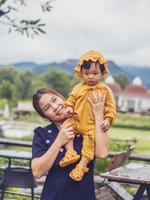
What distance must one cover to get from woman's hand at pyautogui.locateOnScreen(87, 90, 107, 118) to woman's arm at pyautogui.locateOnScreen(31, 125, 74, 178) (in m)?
0.10

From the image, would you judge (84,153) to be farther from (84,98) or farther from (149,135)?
(149,135)

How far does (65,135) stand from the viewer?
168 centimetres

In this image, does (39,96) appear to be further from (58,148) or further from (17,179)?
(17,179)

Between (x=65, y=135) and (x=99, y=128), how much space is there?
12 cm

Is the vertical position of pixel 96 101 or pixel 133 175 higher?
pixel 96 101

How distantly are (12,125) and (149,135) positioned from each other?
26.4ft

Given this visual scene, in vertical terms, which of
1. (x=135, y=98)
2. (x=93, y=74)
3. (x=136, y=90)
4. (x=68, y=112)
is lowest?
(x=68, y=112)

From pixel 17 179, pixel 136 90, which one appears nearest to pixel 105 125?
pixel 17 179

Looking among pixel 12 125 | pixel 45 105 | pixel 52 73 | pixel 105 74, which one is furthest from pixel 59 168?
pixel 52 73

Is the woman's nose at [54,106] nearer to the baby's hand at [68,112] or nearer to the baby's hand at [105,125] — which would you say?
the baby's hand at [68,112]

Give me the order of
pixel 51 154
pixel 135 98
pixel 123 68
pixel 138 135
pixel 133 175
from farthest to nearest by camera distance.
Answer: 1. pixel 135 98
2. pixel 123 68
3. pixel 138 135
4. pixel 133 175
5. pixel 51 154

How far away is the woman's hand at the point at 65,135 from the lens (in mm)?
1676

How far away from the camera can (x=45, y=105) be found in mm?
1745

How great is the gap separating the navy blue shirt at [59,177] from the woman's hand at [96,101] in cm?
11
